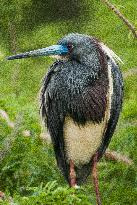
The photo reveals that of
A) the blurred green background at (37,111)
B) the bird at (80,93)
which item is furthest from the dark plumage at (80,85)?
the blurred green background at (37,111)

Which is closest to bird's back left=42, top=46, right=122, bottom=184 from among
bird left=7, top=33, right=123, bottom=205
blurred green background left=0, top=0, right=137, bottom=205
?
bird left=7, top=33, right=123, bottom=205

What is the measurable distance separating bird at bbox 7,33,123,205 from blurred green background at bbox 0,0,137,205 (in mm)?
105

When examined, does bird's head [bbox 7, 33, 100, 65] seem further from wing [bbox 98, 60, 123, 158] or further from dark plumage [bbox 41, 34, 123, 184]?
wing [bbox 98, 60, 123, 158]

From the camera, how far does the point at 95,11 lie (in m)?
10.6

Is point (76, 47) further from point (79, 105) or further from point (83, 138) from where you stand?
point (83, 138)

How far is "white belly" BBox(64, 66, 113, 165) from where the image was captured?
6.33m

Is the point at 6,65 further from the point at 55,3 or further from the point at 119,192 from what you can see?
the point at 119,192

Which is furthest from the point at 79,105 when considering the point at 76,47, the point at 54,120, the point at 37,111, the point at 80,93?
the point at 37,111

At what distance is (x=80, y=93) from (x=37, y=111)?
60 centimetres

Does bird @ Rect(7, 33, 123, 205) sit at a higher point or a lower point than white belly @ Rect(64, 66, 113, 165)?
higher

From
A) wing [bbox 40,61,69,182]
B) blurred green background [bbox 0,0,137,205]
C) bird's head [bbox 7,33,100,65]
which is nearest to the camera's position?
blurred green background [bbox 0,0,137,205]

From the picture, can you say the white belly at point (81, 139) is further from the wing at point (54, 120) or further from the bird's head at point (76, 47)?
the bird's head at point (76, 47)

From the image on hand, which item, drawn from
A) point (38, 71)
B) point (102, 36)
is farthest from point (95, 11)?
point (38, 71)

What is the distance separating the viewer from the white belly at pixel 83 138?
633cm
